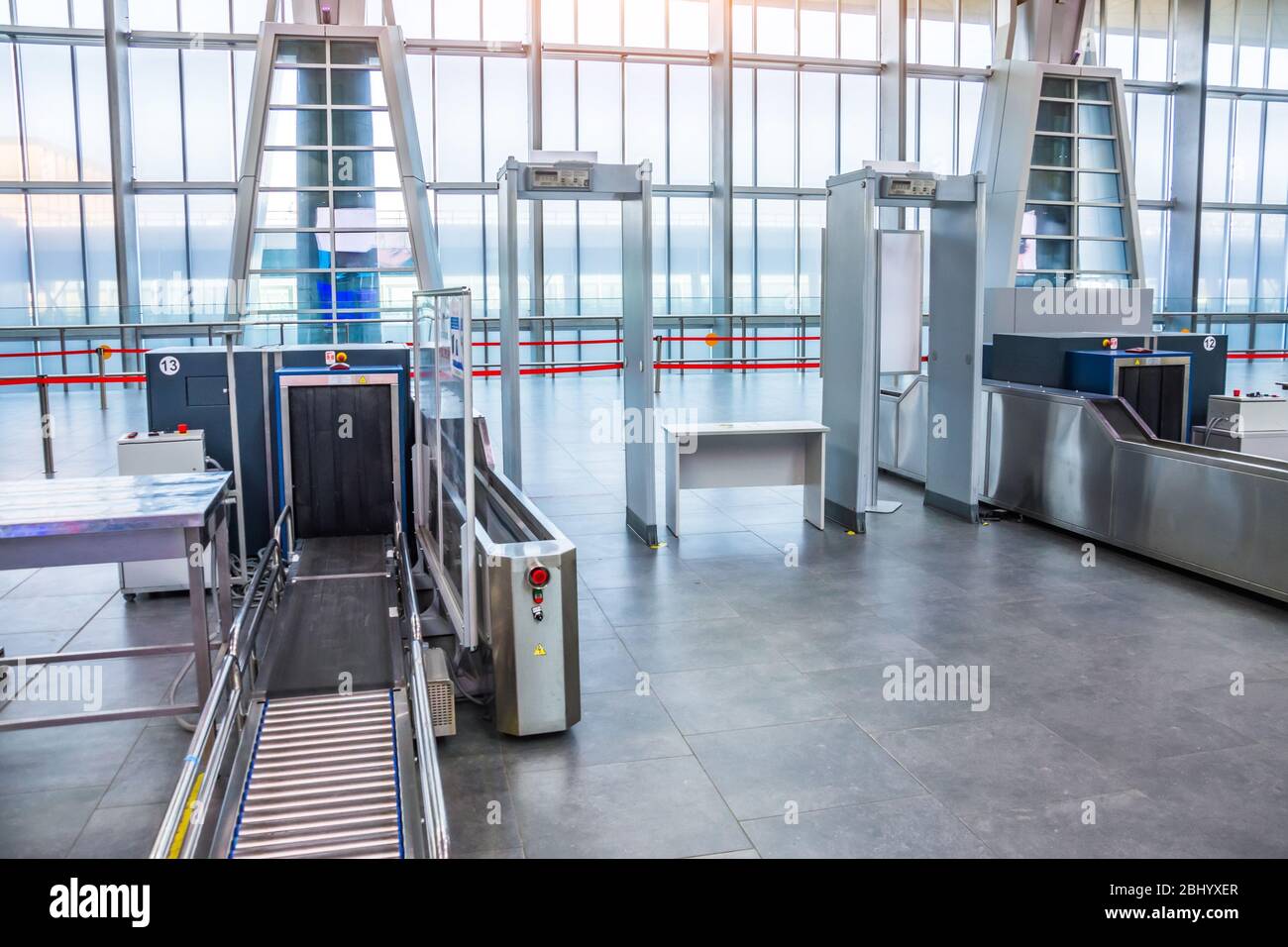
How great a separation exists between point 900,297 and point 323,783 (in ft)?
25.4

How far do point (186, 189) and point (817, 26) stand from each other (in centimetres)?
1515

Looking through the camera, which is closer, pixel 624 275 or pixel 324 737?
pixel 324 737

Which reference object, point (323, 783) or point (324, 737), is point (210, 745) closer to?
point (324, 737)

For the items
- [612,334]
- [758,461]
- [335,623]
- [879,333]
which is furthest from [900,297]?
[612,334]

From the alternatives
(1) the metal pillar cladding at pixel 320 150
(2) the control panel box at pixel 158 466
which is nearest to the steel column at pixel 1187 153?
(1) the metal pillar cladding at pixel 320 150

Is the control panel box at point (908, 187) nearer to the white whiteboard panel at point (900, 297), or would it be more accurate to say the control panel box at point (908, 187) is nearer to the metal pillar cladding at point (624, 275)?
the white whiteboard panel at point (900, 297)

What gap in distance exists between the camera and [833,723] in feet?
17.4

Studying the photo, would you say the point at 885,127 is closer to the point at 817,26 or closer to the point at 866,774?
the point at 817,26

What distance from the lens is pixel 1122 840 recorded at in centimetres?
414

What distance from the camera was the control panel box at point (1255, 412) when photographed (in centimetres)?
1034

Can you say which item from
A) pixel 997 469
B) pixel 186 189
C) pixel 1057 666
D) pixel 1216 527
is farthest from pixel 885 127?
pixel 1057 666

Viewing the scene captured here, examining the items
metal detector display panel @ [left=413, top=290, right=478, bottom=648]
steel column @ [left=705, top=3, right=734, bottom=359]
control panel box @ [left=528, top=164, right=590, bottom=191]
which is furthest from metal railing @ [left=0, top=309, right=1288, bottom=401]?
metal detector display panel @ [left=413, top=290, right=478, bottom=648]

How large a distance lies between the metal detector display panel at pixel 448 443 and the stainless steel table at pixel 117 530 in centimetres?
116

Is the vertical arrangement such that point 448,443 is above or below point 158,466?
above
